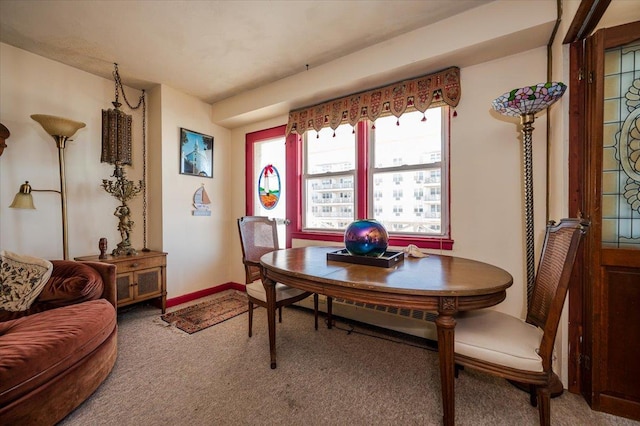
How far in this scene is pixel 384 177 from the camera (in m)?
2.63

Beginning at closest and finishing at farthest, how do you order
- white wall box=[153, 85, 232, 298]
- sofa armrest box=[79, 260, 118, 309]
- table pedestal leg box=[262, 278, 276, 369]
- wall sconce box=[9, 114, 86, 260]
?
table pedestal leg box=[262, 278, 276, 369] < sofa armrest box=[79, 260, 118, 309] < wall sconce box=[9, 114, 86, 260] < white wall box=[153, 85, 232, 298]

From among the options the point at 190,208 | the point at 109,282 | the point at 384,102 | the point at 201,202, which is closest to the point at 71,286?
the point at 109,282

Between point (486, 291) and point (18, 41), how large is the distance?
3928mm

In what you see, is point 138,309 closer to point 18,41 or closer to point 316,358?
point 316,358

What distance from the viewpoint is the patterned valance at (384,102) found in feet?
7.06

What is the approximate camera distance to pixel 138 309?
9.83ft

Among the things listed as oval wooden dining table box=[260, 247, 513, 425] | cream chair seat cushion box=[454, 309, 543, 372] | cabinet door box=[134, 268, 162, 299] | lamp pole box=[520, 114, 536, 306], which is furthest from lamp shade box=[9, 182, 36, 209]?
lamp pole box=[520, 114, 536, 306]

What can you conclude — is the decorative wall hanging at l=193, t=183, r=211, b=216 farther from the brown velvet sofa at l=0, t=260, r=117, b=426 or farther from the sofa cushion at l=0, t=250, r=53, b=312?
the sofa cushion at l=0, t=250, r=53, b=312

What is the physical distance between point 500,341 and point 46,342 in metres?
2.26

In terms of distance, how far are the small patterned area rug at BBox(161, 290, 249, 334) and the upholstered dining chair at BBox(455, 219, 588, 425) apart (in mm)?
2248

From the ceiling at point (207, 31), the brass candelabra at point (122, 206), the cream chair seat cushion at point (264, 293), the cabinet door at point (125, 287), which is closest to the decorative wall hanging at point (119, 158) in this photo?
the brass candelabra at point (122, 206)

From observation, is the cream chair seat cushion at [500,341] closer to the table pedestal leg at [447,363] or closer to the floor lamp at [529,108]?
the table pedestal leg at [447,363]

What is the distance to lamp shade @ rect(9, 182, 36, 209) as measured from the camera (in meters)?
2.16

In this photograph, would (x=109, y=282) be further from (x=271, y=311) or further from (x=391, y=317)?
(x=391, y=317)
